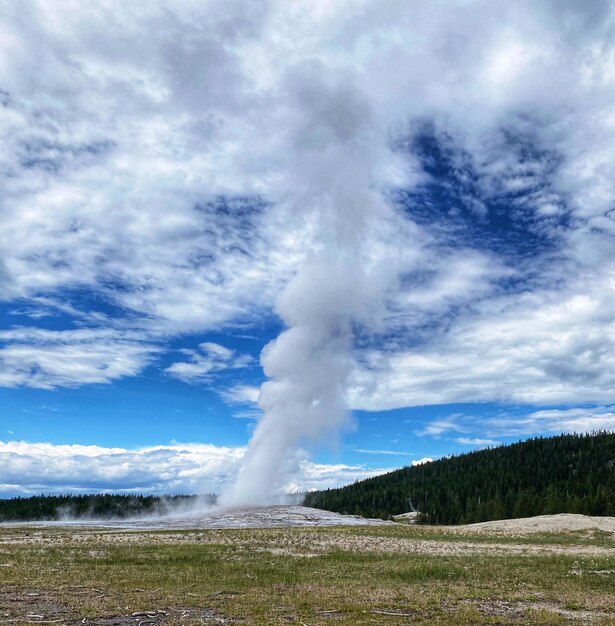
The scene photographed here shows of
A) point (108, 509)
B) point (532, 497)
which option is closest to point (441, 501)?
point (532, 497)

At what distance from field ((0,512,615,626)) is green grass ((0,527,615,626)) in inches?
2.1

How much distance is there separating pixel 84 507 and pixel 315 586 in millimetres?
185967

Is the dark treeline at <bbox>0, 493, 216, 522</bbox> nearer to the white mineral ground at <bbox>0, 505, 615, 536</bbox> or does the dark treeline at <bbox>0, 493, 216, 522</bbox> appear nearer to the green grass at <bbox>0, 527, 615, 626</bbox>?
the white mineral ground at <bbox>0, 505, 615, 536</bbox>

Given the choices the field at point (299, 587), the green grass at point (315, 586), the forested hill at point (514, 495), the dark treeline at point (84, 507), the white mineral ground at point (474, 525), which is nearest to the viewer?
the field at point (299, 587)

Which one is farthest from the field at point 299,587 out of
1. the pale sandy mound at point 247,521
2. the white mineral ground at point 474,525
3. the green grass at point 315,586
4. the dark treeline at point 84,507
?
the dark treeline at point 84,507

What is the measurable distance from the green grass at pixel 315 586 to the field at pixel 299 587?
0.17 ft

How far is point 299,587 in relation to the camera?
25.4 metres

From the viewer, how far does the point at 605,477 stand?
158 meters

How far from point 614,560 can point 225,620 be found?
31802mm

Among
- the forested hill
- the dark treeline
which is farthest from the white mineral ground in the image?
the dark treeline

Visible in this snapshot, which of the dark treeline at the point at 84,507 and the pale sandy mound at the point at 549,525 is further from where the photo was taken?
the dark treeline at the point at 84,507

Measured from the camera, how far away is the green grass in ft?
64.6

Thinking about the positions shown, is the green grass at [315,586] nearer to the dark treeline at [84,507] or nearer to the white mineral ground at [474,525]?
the white mineral ground at [474,525]

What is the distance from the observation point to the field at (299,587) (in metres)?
19.3
